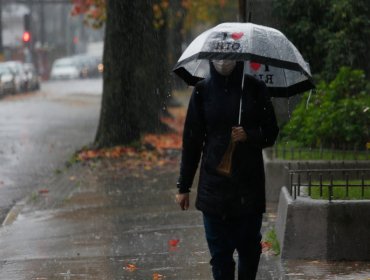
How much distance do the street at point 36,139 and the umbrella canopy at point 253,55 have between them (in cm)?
544

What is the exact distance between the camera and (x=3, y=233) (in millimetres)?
10312

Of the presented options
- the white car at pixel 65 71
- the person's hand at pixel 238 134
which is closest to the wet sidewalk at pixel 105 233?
the person's hand at pixel 238 134

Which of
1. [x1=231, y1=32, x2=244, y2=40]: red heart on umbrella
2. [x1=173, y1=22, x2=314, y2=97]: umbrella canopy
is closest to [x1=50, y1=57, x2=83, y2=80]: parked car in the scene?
[x1=173, y1=22, x2=314, y2=97]: umbrella canopy

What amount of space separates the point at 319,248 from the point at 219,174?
2.16 m

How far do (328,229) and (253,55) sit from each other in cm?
224

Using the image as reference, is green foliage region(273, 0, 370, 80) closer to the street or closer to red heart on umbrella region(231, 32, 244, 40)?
the street

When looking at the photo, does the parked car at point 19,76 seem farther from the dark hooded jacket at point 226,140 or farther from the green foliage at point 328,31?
the dark hooded jacket at point 226,140

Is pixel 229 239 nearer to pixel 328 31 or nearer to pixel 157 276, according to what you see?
pixel 157 276

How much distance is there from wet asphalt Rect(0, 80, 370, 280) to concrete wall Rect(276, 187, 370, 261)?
0.11m

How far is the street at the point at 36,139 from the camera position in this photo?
14826 mm

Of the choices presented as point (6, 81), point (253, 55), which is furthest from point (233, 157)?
point (6, 81)

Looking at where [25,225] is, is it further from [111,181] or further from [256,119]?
[256,119]

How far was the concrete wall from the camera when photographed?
7.95m

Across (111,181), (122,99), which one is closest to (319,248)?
(111,181)
